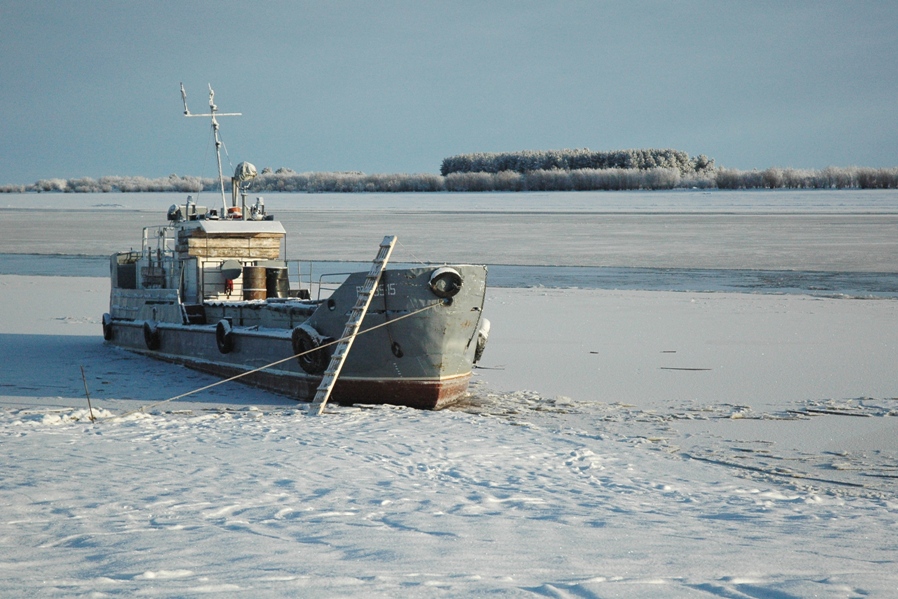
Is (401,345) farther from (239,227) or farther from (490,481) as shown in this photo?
(239,227)

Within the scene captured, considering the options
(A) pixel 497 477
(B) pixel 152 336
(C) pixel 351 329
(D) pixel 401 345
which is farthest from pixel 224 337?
(A) pixel 497 477

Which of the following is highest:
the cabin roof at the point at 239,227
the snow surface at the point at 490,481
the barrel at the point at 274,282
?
the cabin roof at the point at 239,227

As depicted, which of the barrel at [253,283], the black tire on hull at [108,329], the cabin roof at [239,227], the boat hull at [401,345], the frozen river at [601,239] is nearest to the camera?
the boat hull at [401,345]

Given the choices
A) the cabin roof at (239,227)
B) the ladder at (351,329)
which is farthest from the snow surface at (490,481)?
the cabin roof at (239,227)

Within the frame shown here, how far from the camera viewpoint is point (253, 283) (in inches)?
648

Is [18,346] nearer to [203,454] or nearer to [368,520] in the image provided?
[203,454]

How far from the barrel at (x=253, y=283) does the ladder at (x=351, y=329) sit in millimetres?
4550

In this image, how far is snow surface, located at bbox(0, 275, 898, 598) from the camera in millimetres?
5379

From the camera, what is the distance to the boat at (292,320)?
12.1 m

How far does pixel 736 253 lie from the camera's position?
114ft

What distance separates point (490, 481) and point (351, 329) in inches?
179

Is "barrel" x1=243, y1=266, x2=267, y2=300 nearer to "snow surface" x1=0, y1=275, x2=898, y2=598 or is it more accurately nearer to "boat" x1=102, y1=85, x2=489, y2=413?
"boat" x1=102, y1=85, x2=489, y2=413

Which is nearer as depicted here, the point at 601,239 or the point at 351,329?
the point at 351,329

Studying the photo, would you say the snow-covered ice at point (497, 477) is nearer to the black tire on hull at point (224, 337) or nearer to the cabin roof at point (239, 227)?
the black tire on hull at point (224, 337)
